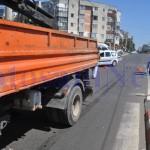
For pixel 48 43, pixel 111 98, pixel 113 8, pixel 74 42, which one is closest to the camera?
pixel 48 43

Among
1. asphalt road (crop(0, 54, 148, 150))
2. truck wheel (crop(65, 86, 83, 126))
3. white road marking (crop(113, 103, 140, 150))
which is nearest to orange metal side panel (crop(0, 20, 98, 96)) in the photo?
truck wheel (crop(65, 86, 83, 126))

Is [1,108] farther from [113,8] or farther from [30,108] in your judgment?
[113,8]

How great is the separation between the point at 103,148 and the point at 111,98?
5.69 meters

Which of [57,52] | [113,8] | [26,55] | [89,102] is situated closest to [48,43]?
[57,52]

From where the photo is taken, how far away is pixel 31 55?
5070mm

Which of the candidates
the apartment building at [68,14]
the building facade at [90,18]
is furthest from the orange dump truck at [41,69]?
the building facade at [90,18]

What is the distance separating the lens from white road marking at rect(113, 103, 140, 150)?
6203mm

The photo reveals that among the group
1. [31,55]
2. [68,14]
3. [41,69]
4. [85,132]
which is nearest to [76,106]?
[85,132]

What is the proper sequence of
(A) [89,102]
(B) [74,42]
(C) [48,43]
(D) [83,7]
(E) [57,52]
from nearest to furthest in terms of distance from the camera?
1. (C) [48,43]
2. (E) [57,52]
3. (B) [74,42]
4. (A) [89,102]
5. (D) [83,7]

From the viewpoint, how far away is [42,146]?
6.01m

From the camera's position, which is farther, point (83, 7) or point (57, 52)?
point (83, 7)

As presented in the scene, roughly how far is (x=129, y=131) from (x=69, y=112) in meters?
1.37

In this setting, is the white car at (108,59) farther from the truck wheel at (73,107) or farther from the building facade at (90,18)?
the building facade at (90,18)

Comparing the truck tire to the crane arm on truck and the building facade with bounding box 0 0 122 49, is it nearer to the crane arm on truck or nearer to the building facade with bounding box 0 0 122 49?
the crane arm on truck
